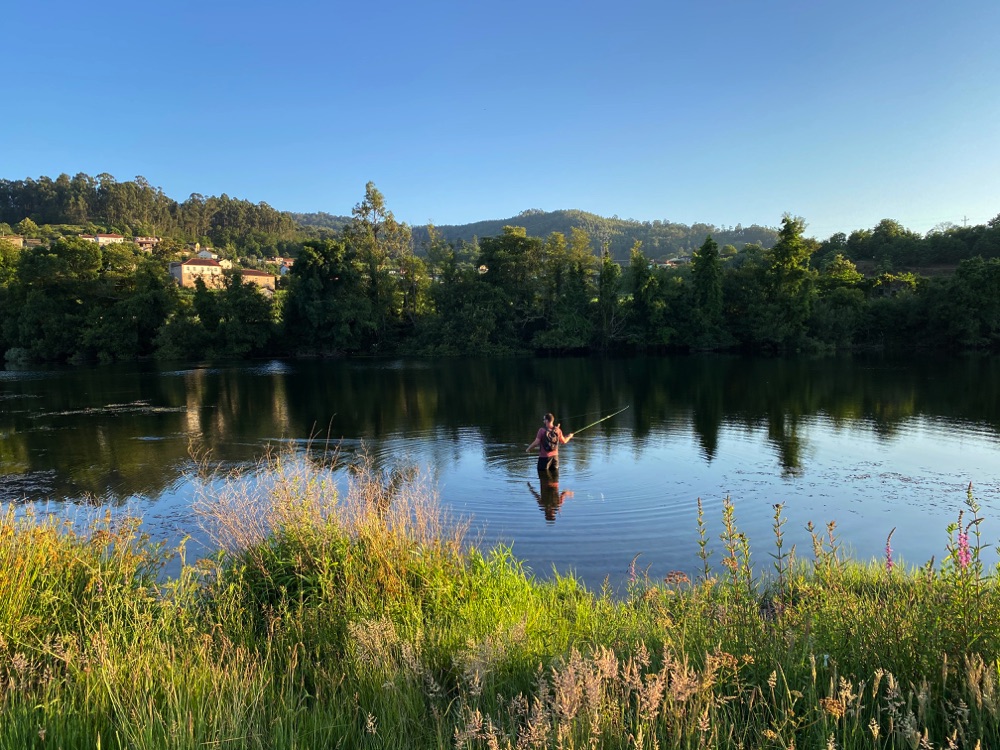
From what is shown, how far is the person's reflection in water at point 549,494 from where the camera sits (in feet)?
40.4

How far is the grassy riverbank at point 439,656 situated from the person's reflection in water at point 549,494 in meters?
5.85

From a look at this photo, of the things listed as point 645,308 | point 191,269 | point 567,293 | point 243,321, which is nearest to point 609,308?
point 645,308

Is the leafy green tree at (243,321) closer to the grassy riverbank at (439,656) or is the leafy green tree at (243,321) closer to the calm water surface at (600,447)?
the calm water surface at (600,447)

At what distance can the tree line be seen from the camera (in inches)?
2189

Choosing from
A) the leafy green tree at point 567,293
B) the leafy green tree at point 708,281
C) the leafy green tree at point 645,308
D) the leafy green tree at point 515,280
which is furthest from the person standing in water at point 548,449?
the leafy green tree at point 708,281

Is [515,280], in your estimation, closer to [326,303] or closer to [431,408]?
[326,303]

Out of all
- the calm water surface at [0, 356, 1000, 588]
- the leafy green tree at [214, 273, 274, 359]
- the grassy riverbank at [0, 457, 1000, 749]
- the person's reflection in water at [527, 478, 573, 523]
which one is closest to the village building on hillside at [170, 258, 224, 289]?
the leafy green tree at [214, 273, 274, 359]

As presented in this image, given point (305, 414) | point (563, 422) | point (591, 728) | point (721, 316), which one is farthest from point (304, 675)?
point (721, 316)

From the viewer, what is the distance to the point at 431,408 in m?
27.3

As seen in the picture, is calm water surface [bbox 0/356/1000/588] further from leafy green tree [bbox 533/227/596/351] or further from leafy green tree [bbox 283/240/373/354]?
leafy green tree [bbox 283/240/373/354]

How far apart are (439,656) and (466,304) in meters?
57.7

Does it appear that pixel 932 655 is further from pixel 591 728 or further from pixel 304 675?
pixel 304 675

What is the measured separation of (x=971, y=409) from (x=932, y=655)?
25191 millimetres

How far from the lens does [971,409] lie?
2303 cm
